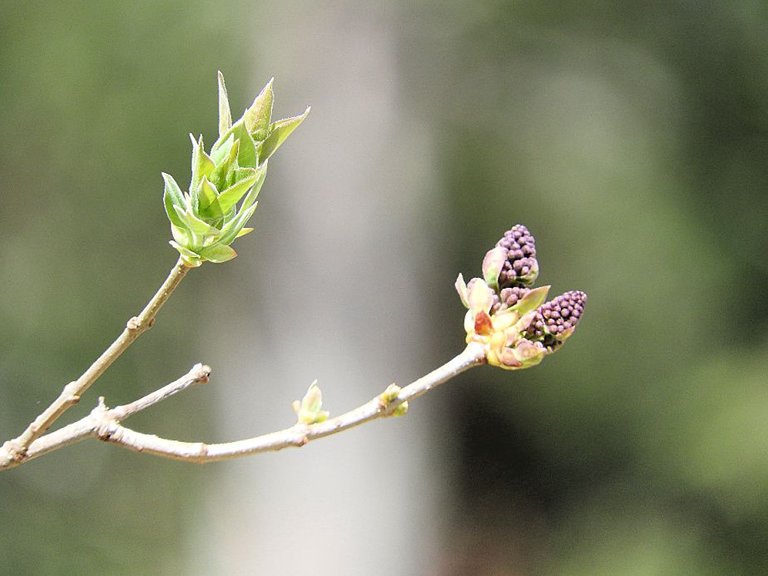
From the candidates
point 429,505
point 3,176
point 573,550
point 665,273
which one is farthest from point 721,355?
point 3,176

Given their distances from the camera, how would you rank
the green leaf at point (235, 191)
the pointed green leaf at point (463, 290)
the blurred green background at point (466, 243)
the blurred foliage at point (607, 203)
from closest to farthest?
the green leaf at point (235, 191) → the pointed green leaf at point (463, 290) → the blurred green background at point (466, 243) → the blurred foliage at point (607, 203)

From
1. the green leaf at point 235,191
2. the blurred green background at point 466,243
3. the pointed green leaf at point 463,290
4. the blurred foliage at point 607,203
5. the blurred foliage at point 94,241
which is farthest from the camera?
the blurred foliage at point 607,203

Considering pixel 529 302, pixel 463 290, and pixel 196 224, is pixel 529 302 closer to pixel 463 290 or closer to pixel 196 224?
pixel 463 290

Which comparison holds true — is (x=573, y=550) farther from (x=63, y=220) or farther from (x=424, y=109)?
(x=63, y=220)

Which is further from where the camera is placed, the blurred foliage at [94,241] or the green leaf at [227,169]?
the blurred foliage at [94,241]

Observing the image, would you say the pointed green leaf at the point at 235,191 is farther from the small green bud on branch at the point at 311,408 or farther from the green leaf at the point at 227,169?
the small green bud on branch at the point at 311,408

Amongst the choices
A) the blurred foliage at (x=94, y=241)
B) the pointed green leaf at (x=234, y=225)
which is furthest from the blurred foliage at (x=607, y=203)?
the pointed green leaf at (x=234, y=225)

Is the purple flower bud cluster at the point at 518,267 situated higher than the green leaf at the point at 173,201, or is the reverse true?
the green leaf at the point at 173,201
